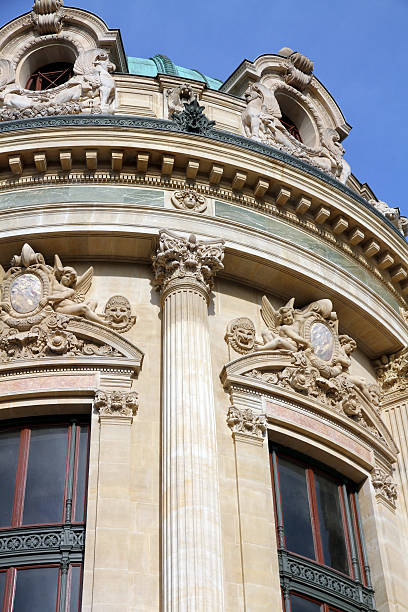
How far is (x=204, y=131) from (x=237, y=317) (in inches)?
155

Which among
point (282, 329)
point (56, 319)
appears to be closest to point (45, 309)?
point (56, 319)

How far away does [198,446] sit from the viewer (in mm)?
19172

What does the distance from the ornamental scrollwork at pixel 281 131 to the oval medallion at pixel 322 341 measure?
14.4 ft

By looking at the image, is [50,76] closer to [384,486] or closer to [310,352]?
[310,352]

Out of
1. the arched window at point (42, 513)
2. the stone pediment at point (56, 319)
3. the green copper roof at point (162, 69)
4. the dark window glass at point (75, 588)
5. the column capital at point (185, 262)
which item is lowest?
the dark window glass at point (75, 588)

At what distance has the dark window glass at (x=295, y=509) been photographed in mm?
20859

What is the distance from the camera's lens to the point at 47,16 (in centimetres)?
2694

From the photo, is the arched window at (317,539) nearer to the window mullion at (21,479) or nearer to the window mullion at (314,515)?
the window mullion at (314,515)

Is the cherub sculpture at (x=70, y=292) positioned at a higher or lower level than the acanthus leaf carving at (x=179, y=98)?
lower

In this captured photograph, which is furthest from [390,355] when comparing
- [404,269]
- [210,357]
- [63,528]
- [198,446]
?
[63,528]

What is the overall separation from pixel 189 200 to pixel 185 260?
5.65 feet

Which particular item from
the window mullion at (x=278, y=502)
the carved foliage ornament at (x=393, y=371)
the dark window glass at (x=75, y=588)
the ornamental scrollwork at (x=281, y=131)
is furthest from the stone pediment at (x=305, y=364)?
the dark window glass at (x=75, y=588)

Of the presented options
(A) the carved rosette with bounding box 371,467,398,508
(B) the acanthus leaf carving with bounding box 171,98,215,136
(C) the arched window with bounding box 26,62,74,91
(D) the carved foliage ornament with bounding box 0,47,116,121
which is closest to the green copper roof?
(C) the arched window with bounding box 26,62,74,91

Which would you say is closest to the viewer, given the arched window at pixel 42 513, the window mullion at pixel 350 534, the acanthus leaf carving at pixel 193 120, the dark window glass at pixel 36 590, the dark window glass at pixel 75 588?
the dark window glass at pixel 75 588
